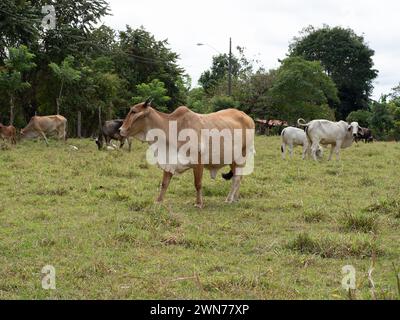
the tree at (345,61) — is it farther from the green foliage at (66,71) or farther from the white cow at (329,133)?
the white cow at (329,133)

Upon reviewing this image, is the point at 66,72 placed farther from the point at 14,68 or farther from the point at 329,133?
the point at 329,133

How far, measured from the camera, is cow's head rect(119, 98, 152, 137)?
28.2ft

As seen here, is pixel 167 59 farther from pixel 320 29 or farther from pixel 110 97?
pixel 320 29

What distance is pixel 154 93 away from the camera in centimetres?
3400

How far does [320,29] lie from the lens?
54.8m

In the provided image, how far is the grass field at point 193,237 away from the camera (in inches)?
181

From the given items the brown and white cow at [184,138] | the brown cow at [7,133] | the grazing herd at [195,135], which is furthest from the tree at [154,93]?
the brown and white cow at [184,138]

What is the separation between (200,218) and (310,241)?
6.80ft

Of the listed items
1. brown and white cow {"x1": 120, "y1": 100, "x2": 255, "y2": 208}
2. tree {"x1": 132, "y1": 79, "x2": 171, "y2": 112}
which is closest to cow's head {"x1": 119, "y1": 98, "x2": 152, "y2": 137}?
brown and white cow {"x1": 120, "y1": 100, "x2": 255, "y2": 208}

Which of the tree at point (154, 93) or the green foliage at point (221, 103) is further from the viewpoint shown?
the green foliage at point (221, 103)

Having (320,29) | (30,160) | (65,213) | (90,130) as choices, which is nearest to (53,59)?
(90,130)

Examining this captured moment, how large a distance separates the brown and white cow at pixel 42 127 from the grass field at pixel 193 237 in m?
10.2

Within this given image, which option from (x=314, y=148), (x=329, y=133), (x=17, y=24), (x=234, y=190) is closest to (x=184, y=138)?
(x=234, y=190)

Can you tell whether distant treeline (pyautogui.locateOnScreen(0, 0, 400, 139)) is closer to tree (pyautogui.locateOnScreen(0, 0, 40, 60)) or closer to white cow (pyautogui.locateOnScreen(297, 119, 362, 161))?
tree (pyautogui.locateOnScreen(0, 0, 40, 60))
